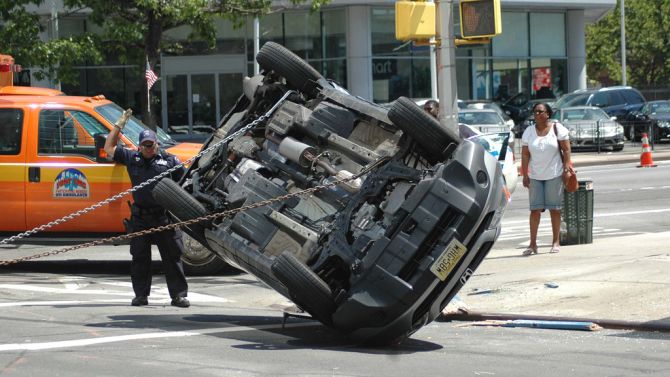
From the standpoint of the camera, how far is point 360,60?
44.4 metres

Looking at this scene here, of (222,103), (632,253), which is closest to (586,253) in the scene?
(632,253)

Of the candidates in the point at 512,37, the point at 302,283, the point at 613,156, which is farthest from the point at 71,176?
the point at 512,37

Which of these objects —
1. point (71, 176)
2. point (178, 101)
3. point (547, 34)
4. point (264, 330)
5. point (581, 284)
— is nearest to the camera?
point (264, 330)

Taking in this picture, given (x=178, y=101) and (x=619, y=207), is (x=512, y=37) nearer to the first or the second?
(x=178, y=101)

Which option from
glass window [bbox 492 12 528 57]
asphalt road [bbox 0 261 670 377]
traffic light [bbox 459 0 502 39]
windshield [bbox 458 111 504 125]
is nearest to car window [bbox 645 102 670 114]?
windshield [bbox 458 111 504 125]

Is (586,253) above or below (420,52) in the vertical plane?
below

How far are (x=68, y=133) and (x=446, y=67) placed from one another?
197 inches

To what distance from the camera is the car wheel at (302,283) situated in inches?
330

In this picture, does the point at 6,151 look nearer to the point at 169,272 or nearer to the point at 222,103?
the point at 169,272

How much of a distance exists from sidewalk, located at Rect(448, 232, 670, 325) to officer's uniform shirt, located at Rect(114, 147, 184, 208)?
3.02 metres

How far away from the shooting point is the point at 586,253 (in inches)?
531

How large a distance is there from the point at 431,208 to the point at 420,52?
122 feet

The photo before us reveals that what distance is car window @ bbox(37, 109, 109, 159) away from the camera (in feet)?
46.0

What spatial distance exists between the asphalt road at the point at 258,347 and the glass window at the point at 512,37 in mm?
→ 37441
